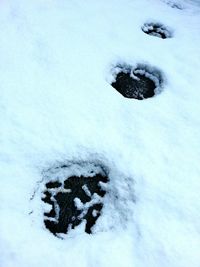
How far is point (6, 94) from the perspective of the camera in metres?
2.34

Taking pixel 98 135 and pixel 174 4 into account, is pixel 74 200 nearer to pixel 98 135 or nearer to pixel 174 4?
pixel 98 135

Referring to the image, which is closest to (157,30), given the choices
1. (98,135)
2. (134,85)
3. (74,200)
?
(134,85)

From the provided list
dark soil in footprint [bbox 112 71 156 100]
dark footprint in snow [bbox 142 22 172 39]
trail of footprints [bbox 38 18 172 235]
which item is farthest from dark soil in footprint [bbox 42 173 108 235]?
dark footprint in snow [bbox 142 22 172 39]

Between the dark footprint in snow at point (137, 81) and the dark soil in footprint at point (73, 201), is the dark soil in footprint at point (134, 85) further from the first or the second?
the dark soil in footprint at point (73, 201)

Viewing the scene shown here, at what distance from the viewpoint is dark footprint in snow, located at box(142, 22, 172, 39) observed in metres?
3.55

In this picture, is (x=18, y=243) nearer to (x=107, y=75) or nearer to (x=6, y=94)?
(x=6, y=94)

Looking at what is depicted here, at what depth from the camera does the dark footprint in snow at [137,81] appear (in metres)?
2.65

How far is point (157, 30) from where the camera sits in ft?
11.9

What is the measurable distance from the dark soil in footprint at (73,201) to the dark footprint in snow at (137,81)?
1.00 m

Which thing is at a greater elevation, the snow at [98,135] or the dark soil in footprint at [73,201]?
the snow at [98,135]

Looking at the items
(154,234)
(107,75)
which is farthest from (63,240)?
(107,75)

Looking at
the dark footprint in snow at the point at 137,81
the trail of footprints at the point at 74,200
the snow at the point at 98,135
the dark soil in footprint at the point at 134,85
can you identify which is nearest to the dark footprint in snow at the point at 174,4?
the snow at the point at 98,135

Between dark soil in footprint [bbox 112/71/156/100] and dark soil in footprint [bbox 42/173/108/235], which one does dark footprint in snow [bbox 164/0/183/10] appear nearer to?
dark soil in footprint [bbox 112/71/156/100]

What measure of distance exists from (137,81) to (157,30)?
124 centimetres
